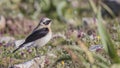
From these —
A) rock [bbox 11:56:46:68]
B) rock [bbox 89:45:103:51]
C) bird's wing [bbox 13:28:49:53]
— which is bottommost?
rock [bbox 11:56:46:68]

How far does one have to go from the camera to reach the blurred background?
846cm

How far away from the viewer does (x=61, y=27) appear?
16.0 m

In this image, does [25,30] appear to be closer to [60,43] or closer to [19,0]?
[19,0]

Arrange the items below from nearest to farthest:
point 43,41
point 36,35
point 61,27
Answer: point 43,41, point 36,35, point 61,27

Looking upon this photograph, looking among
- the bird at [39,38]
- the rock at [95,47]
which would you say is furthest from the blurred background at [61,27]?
the bird at [39,38]

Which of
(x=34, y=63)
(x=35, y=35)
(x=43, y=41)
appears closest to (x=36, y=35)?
(x=35, y=35)

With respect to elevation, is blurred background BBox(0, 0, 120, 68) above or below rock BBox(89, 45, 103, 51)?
above

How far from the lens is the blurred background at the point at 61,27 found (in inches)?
333

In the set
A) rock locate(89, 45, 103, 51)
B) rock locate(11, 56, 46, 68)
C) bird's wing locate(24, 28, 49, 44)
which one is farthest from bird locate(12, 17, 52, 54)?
rock locate(11, 56, 46, 68)

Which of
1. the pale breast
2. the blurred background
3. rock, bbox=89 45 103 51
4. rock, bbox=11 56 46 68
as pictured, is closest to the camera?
rock, bbox=11 56 46 68

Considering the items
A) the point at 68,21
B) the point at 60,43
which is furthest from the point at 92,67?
the point at 68,21

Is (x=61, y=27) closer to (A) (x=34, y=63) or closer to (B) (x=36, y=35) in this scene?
(B) (x=36, y=35)

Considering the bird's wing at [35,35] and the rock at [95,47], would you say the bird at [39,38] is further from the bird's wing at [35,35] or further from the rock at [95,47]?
the rock at [95,47]

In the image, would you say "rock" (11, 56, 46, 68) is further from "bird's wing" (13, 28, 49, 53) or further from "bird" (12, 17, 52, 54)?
"bird's wing" (13, 28, 49, 53)
